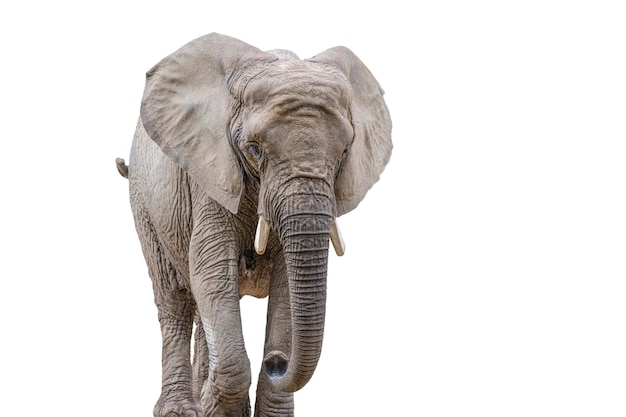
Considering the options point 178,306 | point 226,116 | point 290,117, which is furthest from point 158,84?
point 178,306

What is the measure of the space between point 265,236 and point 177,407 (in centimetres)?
139

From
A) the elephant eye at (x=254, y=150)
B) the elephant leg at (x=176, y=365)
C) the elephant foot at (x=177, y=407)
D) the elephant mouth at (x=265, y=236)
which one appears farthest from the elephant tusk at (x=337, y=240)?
the elephant foot at (x=177, y=407)

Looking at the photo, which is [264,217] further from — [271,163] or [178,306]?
[178,306]

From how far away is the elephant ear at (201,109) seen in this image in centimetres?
638

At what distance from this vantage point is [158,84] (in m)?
6.56

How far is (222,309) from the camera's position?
6.57m

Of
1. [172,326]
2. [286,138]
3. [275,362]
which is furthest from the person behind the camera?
[172,326]

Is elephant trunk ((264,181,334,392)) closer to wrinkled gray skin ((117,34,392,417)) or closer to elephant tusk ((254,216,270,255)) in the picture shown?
wrinkled gray skin ((117,34,392,417))

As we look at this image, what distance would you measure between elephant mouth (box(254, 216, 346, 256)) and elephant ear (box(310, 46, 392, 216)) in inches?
5.9

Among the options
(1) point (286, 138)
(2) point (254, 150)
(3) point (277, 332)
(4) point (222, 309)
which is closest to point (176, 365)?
(3) point (277, 332)

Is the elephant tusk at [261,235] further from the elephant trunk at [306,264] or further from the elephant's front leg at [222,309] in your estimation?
the elephant's front leg at [222,309]

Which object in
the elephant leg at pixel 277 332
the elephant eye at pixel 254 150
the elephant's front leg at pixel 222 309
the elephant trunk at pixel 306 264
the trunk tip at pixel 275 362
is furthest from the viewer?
the elephant leg at pixel 277 332

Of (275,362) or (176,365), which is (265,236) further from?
(176,365)

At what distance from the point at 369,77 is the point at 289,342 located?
1.29 m
